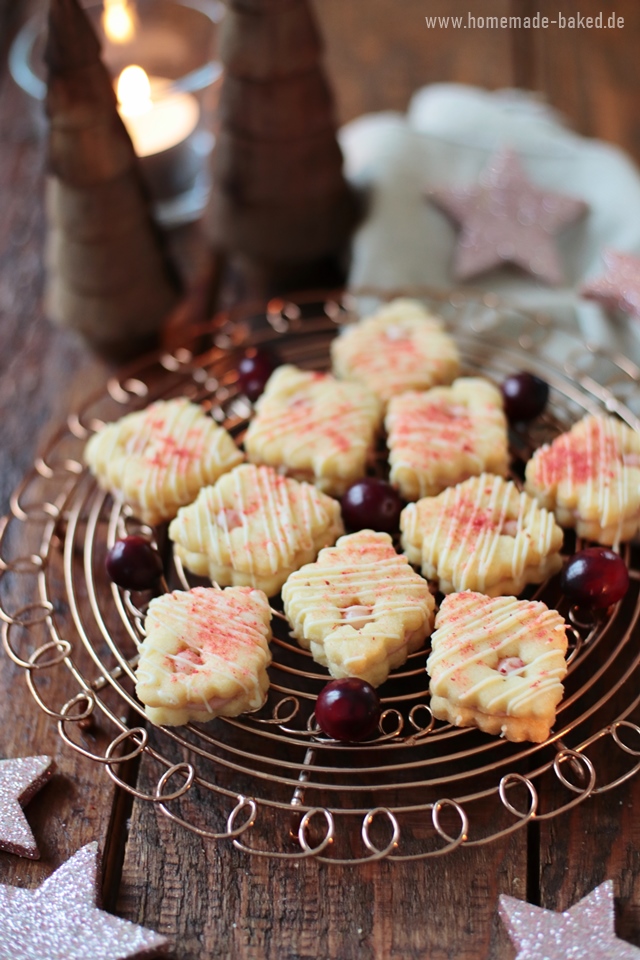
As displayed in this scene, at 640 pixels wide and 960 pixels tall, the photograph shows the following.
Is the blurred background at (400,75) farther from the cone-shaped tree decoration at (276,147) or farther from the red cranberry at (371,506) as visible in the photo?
the red cranberry at (371,506)

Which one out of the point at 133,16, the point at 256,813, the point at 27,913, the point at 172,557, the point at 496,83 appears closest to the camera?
the point at 27,913

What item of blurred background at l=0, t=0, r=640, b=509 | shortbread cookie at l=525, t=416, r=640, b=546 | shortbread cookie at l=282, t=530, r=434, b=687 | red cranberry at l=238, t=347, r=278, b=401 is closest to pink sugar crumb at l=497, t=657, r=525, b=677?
shortbread cookie at l=282, t=530, r=434, b=687

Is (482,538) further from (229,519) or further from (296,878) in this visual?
(296,878)

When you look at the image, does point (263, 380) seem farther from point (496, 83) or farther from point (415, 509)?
point (496, 83)

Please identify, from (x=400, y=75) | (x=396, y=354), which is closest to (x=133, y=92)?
(x=400, y=75)

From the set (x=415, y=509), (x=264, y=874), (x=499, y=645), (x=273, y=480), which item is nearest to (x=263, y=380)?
(x=273, y=480)

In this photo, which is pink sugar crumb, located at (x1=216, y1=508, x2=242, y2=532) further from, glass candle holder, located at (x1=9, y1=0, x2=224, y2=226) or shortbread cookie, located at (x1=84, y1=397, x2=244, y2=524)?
glass candle holder, located at (x1=9, y1=0, x2=224, y2=226)
